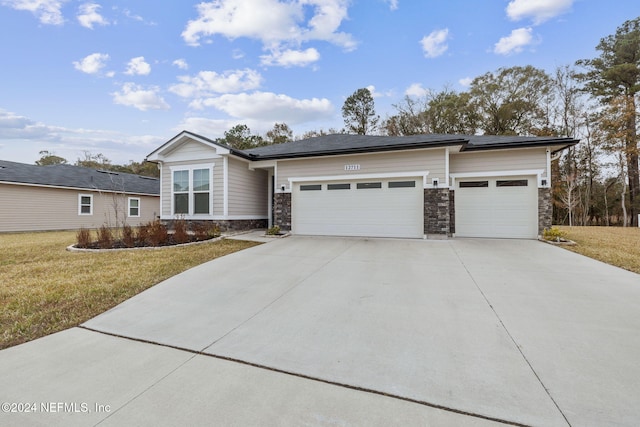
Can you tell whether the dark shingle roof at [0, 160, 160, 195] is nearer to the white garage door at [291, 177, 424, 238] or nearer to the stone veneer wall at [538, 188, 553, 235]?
the white garage door at [291, 177, 424, 238]

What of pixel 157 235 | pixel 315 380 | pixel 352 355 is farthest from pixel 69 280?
pixel 352 355

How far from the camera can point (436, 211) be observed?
926 cm

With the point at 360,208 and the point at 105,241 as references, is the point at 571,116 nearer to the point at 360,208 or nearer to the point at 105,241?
the point at 360,208

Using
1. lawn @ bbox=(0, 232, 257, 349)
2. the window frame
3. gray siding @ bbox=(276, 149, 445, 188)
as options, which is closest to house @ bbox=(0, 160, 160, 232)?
the window frame

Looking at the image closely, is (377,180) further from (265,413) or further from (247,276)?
(265,413)

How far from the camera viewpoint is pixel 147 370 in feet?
7.89

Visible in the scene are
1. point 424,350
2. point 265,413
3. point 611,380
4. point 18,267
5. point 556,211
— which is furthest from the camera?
point 556,211

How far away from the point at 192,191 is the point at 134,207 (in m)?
10.0

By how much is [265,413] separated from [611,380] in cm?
269

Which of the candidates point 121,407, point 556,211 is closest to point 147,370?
point 121,407

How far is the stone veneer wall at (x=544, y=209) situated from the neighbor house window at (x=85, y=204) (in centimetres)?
2282

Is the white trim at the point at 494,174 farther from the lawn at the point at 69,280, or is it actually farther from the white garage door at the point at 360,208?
the lawn at the point at 69,280

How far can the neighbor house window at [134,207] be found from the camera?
60.4ft

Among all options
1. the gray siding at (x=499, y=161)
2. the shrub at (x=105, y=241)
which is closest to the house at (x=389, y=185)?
the gray siding at (x=499, y=161)
